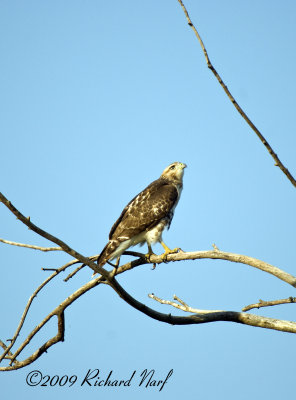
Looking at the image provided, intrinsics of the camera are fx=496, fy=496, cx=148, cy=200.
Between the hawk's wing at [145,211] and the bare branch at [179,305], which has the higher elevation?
the hawk's wing at [145,211]

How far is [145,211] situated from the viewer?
937 cm

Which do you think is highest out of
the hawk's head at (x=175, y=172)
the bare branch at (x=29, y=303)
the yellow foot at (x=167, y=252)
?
the hawk's head at (x=175, y=172)

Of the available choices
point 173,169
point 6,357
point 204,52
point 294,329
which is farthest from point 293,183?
point 173,169

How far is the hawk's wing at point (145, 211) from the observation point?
29.9 feet

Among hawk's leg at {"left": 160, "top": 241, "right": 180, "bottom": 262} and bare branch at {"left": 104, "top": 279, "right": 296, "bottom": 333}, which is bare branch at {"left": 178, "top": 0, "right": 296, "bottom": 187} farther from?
hawk's leg at {"left": 160, "top": 241, "right": 180, "bottom": 262}

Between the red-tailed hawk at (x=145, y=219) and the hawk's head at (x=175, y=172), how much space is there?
72 cm

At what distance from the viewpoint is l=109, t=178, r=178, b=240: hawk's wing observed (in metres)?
9.10

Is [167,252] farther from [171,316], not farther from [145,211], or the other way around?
[171,316]

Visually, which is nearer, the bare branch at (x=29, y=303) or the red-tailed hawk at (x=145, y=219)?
the bare branch at (x=29, y=303)

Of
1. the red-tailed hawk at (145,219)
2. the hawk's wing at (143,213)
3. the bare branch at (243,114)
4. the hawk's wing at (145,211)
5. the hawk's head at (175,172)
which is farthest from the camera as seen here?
the hawk's head at (175,172)

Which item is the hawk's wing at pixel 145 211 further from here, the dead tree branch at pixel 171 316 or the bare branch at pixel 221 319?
the bare branch at pixel 221 319

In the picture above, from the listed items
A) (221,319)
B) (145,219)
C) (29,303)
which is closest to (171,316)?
(221,319)

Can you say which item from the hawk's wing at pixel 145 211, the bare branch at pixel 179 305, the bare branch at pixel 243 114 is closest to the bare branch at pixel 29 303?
the bare branch at pixel 179 305

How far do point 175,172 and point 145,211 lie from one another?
75.2 inches
